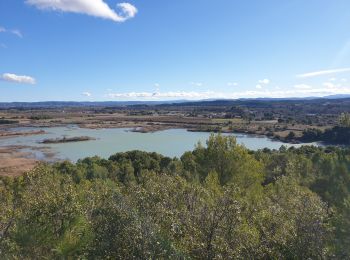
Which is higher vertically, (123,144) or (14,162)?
(14,162)

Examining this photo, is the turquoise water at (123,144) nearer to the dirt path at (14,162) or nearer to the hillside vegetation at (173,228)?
the dirt path at (14,162)

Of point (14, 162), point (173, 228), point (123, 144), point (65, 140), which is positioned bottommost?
point (123, 144)

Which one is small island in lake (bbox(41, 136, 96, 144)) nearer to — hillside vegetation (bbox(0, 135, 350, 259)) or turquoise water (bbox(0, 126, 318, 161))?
turquoise water (bbox(0, 126, 318, 161))

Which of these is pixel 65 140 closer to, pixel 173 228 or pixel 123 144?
pixel 123 144

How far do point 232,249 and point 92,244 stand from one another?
4427 millimetres

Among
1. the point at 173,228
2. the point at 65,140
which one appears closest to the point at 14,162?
the point at 65,140

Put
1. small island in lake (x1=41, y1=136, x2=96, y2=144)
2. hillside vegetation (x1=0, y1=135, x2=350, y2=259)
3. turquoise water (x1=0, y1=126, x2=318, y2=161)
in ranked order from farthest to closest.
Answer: small island in lake (x1=41, y1=136, x2=96, y2=144)
turquoise water (x1=0, y1=126, x2=318, y2=161)
hillside vegetation (x1=0, y1=135, x2=350, y2=259)

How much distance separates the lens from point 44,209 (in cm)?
1689

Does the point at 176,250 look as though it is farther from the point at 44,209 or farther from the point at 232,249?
the point at 44,209

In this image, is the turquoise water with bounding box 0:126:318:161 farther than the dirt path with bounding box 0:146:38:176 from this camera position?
Yes

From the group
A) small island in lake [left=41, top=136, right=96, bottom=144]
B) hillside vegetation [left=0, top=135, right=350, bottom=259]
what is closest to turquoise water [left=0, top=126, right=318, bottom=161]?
small island in lake [left=41, top=136, right=96, bottom=144]

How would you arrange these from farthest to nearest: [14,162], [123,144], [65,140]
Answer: [65,140] < [123,144] < [14,162]

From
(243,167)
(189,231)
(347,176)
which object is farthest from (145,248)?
(347,176)

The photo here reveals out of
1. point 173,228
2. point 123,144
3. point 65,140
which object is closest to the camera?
point 173,228
